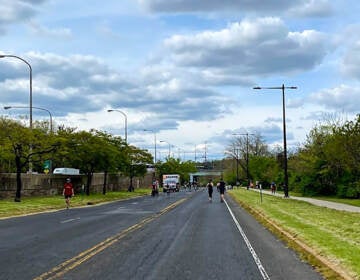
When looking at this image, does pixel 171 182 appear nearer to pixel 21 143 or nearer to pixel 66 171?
pixel 66 171

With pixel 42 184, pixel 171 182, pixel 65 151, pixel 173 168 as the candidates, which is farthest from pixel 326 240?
pixel 173 168

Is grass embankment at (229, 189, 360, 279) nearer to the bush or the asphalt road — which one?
the asphalt road

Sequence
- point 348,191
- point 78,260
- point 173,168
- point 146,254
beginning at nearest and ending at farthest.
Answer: point 78,260
point 146,254
point 348,191
point 173,168

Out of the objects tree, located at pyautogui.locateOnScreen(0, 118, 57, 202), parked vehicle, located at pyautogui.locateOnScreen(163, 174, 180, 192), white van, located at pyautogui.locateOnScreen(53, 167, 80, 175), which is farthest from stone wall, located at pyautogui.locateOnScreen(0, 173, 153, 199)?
parked vehicle, located at pyautogui.locateOnScreen(163, 174, 180, 192)

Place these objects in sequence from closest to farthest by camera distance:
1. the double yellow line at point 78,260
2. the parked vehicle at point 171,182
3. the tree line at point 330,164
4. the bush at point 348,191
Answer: the double yellow line at point 78,260, the tree line at point 330,164, the bush at point 348,191, the parked vehicle at point 171,182

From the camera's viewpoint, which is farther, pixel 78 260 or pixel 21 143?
pixel 21 143

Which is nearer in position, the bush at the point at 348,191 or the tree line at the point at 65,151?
the tree line at the point at 65,151

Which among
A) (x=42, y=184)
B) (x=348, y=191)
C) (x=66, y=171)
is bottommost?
(x=348, y=191)

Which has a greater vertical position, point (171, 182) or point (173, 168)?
point (173, 168)

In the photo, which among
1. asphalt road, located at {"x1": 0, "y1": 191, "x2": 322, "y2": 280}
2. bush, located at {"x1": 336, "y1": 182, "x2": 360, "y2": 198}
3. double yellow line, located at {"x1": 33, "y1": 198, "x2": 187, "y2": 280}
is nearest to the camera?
double yellow line, located at {"x1": 33, "y1": 198, "x2": 187, "y2": 280}

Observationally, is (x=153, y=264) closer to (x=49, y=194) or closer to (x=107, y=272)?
(x=107, y=272)

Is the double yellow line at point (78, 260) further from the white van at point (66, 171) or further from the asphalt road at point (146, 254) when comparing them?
the white van at point (66, 171)

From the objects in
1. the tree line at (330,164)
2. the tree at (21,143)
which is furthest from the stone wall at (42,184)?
the tree line at (330,164)

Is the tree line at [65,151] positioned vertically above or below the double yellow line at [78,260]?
above
